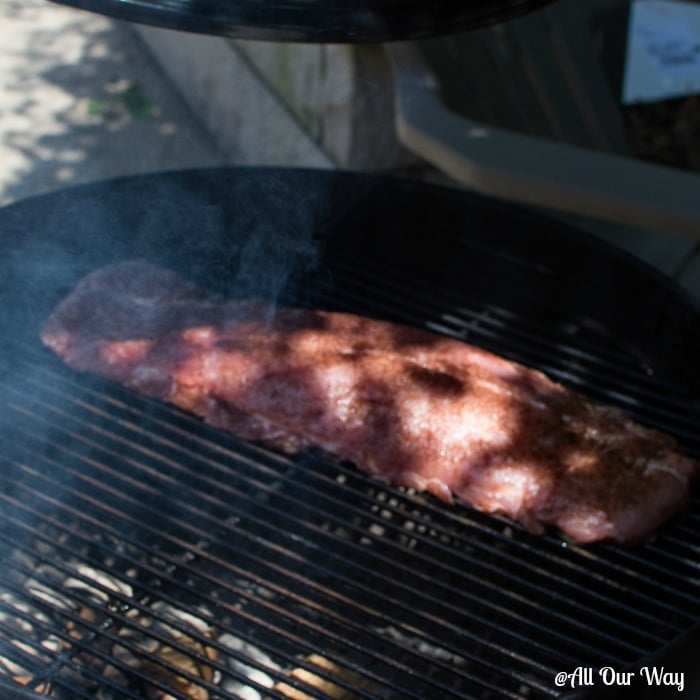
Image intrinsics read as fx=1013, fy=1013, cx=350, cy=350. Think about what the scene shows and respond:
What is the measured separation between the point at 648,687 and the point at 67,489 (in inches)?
61.3

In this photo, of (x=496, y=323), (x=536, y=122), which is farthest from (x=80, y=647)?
(x=536, y=122)

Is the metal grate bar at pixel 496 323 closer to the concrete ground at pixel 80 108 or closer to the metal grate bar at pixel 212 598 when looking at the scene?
the metal grate bar at pixel 212 598

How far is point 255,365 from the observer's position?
304cm

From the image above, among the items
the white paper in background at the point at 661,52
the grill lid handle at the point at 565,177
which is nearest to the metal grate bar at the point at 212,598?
the grill lid handle at the point at 565,177

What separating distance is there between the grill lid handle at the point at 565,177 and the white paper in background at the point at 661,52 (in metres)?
1.88

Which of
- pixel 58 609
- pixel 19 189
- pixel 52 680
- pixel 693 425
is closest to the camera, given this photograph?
pixel 52 680

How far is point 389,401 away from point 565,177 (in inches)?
43.6

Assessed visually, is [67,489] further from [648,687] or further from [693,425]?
[693,425]

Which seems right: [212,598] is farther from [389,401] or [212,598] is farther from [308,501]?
[389,401]

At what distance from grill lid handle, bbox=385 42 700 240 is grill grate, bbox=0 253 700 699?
0.46 meters

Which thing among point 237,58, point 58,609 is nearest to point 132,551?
point 58,609

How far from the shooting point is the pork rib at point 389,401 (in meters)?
2.75

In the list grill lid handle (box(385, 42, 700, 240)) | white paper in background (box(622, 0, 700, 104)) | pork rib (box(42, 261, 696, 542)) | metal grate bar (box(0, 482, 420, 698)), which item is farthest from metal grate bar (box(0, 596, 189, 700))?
white paper in background (box(622, 0, 700, 104))

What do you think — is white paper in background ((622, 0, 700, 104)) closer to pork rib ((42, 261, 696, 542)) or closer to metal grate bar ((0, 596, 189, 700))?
pork rib ((42, 261, 696, 542))
